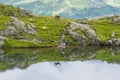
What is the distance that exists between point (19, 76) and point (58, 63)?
40.6 metres

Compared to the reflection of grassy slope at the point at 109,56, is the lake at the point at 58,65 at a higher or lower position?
higher

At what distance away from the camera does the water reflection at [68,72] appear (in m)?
119

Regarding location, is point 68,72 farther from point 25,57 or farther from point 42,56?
point 42,56

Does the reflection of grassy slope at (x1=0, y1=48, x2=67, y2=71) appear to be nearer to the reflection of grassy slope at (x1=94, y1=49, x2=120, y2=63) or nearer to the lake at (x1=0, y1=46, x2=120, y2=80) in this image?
the lake at (x1=0, y1=46, x2=120, y2=80)

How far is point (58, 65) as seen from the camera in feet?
504

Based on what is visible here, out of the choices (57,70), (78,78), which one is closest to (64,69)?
(57,70)

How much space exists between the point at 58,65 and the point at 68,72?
17303 millimetres

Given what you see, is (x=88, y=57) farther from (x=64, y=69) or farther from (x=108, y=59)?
(x=64, y=69)

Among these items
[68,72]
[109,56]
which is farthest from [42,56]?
[68,72]

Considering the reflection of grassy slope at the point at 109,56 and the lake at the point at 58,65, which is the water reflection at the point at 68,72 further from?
the reflection of grassy slope at the point at 109,56

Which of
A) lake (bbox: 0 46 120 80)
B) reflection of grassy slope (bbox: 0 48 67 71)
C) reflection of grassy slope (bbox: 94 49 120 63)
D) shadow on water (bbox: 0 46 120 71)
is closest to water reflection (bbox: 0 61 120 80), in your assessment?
lake (bbox: 0 46 120 80)

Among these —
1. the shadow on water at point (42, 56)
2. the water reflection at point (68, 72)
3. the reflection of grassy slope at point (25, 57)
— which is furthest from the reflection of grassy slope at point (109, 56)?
the reflection of grassy slope at point (25, 57)

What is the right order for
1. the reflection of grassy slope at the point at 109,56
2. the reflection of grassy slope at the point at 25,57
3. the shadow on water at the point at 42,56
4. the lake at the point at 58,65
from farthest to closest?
the reflection of grassy slope at the point at 109,56
the shadow on water at the point at 42,56
the reflection of grassy slope at the point at 25,57
the lake at the point at 58,65

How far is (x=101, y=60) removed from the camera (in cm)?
17212
